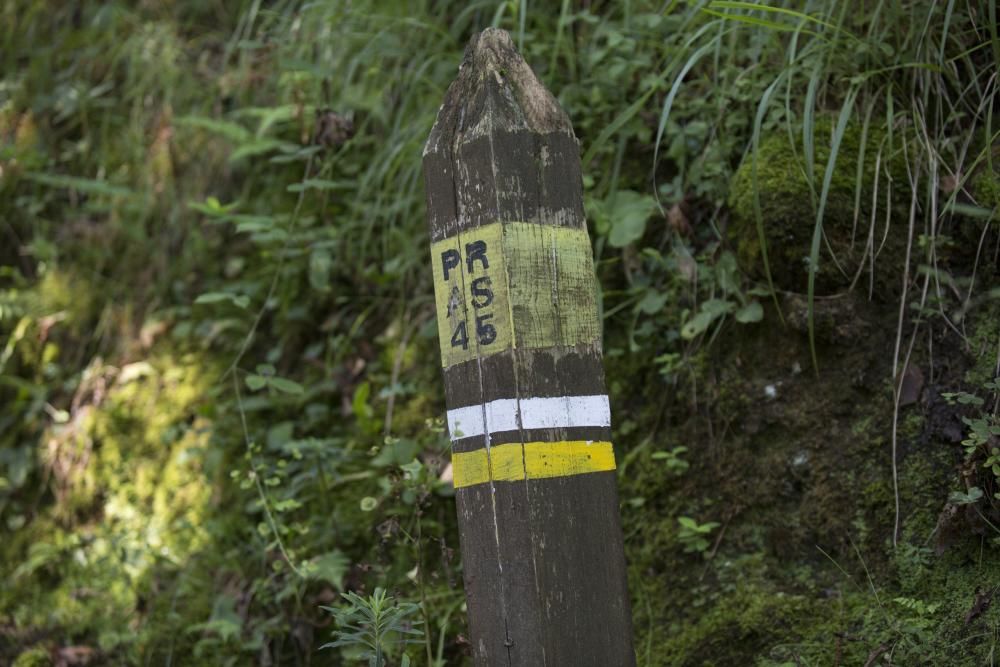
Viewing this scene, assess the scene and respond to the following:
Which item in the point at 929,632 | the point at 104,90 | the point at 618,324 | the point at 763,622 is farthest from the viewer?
the point at 104,90

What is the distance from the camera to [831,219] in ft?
9.16

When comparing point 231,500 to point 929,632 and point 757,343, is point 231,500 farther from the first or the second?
point 929,632

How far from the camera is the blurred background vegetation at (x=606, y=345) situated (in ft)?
8.20

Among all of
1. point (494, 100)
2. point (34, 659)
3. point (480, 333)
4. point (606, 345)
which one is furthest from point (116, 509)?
point (494, 100)

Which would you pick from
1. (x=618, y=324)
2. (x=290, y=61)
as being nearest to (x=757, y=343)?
(x=618, y=324)

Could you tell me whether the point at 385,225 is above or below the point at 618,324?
above

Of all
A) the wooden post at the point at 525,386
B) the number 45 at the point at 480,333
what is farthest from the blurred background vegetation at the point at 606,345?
the number 45 at the point at 480,333

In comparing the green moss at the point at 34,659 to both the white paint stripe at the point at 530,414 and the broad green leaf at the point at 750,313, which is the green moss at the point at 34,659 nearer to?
the white paint stripe at the point at 530,414

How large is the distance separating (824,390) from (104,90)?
4318mm

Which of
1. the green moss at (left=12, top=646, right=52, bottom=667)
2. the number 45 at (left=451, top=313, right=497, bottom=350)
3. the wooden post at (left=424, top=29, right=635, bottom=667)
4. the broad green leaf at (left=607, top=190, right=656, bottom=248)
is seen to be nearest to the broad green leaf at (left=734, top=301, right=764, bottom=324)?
the broad green leaf at (left=607, top=190, right=656, bottom=248)

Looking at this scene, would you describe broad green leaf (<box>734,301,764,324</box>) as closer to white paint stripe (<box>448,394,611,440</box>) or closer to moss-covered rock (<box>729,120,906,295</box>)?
moss-covered rock (<box>729,120,906,295</box>)

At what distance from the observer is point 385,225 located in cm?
382

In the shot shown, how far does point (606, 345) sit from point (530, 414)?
4.68ft

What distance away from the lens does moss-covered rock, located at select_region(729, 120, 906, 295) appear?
109 inches
